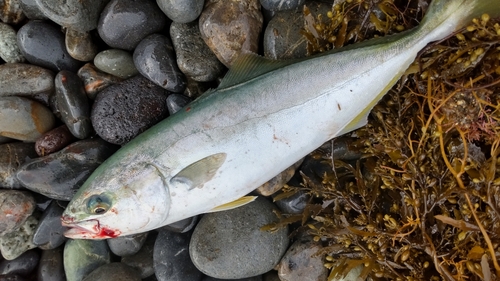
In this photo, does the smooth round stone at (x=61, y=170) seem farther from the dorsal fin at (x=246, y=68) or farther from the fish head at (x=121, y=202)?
the dorsal fin at (x=246, y=68)

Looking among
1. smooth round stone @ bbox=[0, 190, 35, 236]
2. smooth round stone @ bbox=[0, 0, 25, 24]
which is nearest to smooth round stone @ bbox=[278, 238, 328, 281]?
smooth round stone @ bbox=[0, 190, 35, 236]

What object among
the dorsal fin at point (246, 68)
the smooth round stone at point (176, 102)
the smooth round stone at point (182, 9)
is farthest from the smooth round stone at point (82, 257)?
the smooth round stone at point (182, 9)

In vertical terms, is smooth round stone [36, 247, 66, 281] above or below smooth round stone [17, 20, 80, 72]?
below

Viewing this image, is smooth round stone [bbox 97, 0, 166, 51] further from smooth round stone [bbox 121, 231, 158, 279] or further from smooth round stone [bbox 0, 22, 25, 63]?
smooth round stone [bbox 121, 231, 158, 279]

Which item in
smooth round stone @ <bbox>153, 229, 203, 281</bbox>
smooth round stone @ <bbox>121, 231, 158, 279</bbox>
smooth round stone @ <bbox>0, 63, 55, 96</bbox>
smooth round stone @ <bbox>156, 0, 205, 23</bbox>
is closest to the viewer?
smooth round stone @ <bbox>156, 0, 205, 23</bbox>

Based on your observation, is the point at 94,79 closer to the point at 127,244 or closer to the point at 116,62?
the point at 116,62

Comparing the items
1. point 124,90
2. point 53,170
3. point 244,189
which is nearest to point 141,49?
point 124,90

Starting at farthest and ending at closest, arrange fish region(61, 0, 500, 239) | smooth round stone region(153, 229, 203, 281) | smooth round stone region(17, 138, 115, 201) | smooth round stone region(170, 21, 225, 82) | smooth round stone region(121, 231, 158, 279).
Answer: smooth round stone region(121, 231, 158, 279)
smooth round stone region(153, 229, 203, 281)
smooth round stone region(17, 138, 115, 201)
smooth round stone region(170, 21, 225, 82)
fish region(61, 0, 500, 239)
